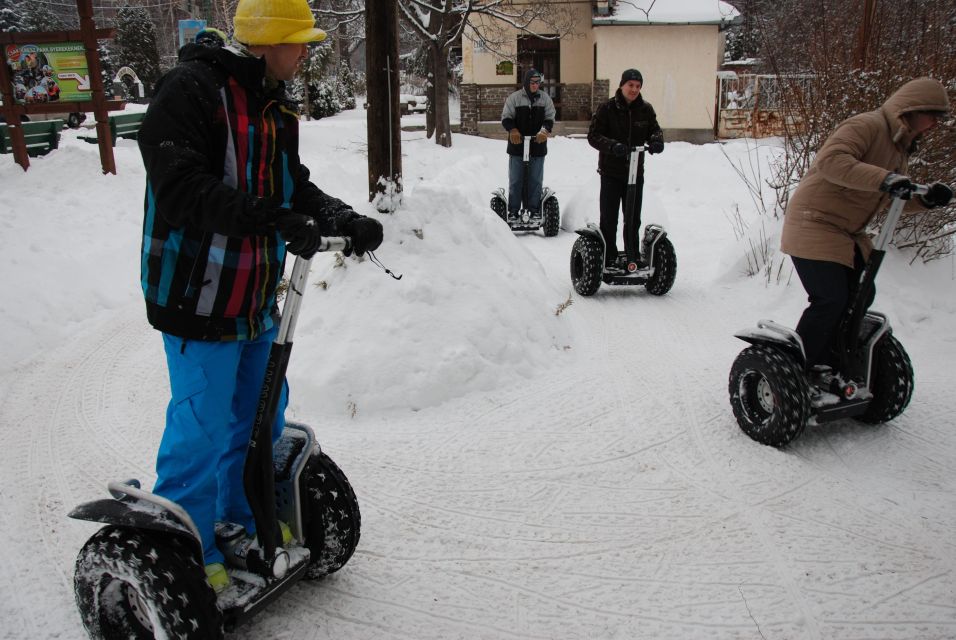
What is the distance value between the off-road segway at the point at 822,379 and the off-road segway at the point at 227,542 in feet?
8.25

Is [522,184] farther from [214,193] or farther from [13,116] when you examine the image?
[214,193]

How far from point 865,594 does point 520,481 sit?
1642mm

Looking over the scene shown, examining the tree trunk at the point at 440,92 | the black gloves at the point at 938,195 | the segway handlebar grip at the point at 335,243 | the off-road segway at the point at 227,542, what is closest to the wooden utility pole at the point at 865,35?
the black gloves at the point at 938,195

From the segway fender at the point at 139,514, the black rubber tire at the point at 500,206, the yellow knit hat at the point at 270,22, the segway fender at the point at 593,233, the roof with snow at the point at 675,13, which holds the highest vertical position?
the roof with snow at the point at 675,13

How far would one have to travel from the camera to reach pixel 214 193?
6.98 ft

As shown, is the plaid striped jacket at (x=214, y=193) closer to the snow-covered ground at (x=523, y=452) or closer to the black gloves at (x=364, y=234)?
the black gloves at (x=364, y=234)

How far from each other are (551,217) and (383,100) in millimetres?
5977

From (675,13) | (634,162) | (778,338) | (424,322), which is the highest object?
(675,13)

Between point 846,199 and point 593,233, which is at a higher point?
point 846,199

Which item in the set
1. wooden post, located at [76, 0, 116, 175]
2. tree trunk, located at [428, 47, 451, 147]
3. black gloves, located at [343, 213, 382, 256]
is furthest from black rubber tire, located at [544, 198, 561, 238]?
tree trunk, located at [428, 47, 451, 147]

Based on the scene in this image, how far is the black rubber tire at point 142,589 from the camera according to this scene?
7.20 ft

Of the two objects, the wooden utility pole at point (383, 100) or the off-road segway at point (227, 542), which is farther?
the wooden utility pole at point (383, 100)

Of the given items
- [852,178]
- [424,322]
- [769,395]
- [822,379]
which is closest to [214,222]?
[424,322]

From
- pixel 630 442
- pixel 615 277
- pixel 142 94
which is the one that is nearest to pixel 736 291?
pixel 615 277
